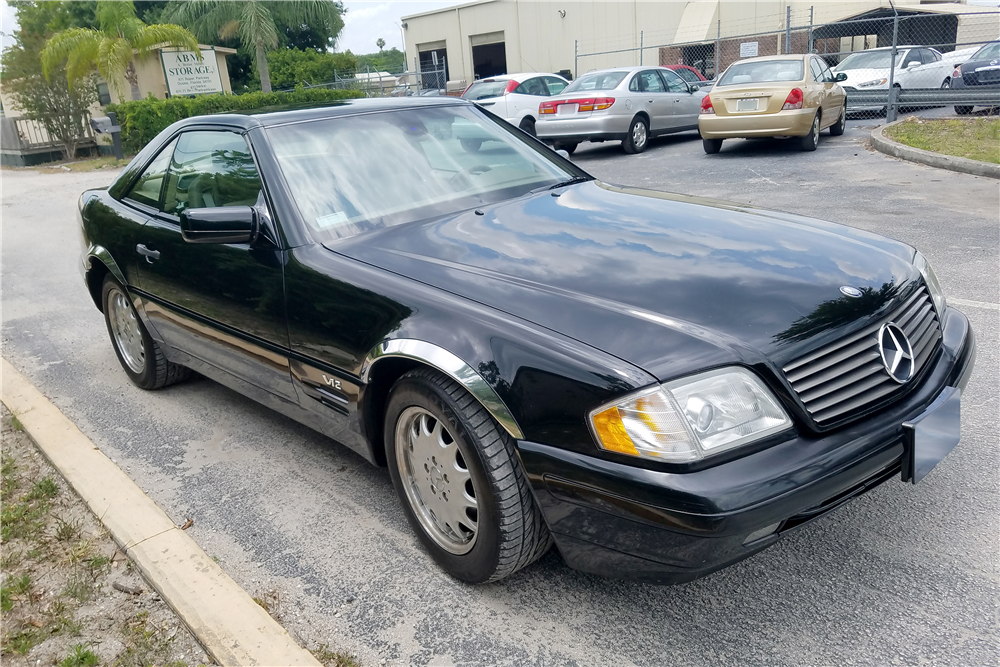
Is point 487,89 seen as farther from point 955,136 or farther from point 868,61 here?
point 955,136

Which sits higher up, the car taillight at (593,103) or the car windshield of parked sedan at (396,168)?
the car windshield of parked sedan at (396,168)

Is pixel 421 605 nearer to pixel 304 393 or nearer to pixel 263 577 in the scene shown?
pixel 263 577

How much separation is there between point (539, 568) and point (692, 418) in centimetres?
98

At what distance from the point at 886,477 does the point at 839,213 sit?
6.05m

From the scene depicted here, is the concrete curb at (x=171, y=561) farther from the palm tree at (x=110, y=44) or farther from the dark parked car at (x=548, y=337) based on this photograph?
the palm tree at (x=110, y=44)

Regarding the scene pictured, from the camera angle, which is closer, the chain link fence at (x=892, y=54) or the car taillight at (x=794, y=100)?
the car taillight at (x=794, y=100)

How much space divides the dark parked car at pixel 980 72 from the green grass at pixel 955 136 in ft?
7.66

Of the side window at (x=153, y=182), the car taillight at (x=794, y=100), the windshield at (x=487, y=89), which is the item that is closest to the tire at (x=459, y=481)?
the side window at (x=153, y=182)

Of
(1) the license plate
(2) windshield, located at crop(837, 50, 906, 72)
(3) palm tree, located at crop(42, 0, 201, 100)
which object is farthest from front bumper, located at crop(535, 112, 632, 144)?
(3) palm tree, located at crop(42, 0, 201, 100)

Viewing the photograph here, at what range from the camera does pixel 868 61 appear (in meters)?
16.9

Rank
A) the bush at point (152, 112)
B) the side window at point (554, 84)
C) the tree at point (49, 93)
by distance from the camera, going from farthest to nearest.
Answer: the tree at point (49, 93), the bush at point (152, 112), the side window at point (554, 84)

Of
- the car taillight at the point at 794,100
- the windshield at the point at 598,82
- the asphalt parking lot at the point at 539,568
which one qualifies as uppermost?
the windshield at the point at 598,82

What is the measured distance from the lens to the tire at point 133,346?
4523 millimetres

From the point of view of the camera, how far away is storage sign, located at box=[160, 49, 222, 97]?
82.0 ft
